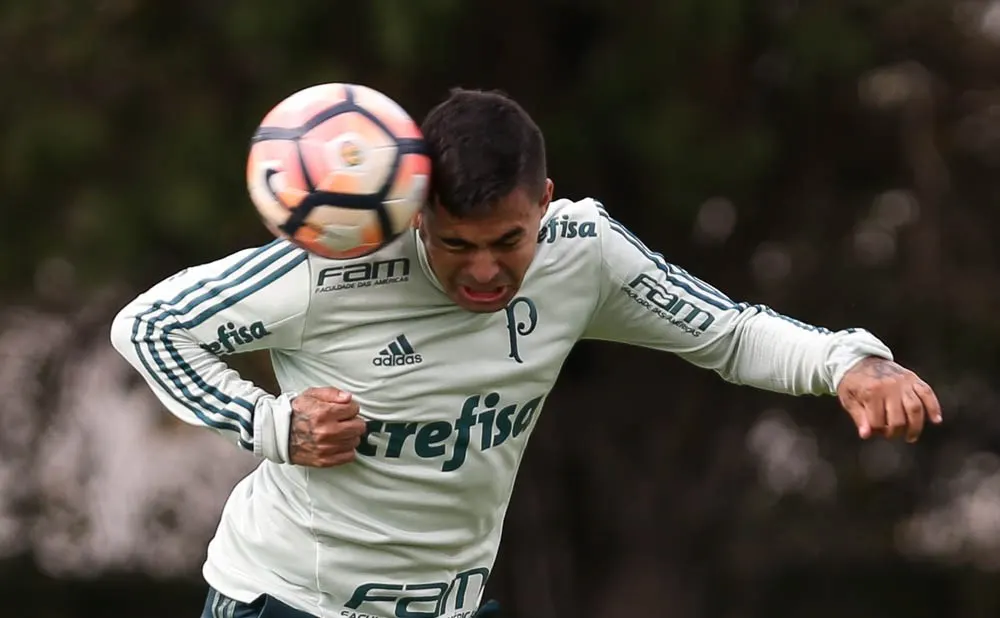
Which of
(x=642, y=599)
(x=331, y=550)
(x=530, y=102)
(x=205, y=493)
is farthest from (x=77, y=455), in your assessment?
(x=331, y=550)

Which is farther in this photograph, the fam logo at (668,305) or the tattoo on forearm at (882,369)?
the fam logo at (668,305)

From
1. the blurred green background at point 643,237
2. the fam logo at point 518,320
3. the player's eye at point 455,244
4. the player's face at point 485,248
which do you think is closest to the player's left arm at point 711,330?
the fam logo at point 518,320

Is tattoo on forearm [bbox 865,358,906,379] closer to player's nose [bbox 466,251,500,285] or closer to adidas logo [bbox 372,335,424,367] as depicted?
player's nose [bbox 466,251,500,285]

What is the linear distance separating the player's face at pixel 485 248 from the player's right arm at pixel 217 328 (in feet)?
0.97

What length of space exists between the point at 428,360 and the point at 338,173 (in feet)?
1.76

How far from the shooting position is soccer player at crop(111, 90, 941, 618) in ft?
12.0

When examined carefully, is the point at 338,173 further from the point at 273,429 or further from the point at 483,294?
the point at 273,429

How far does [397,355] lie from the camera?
3.87 meters

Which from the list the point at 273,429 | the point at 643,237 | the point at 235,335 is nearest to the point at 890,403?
the point at 273,429

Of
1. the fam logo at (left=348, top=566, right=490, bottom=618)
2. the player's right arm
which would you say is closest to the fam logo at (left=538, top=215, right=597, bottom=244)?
the player's right arm

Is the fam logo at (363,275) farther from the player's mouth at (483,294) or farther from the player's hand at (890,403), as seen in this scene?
the player's hand at (890,403)

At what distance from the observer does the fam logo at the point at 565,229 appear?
3.98 m

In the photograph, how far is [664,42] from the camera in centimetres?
856

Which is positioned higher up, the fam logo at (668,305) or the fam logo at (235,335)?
the fam logo at (668,305)
